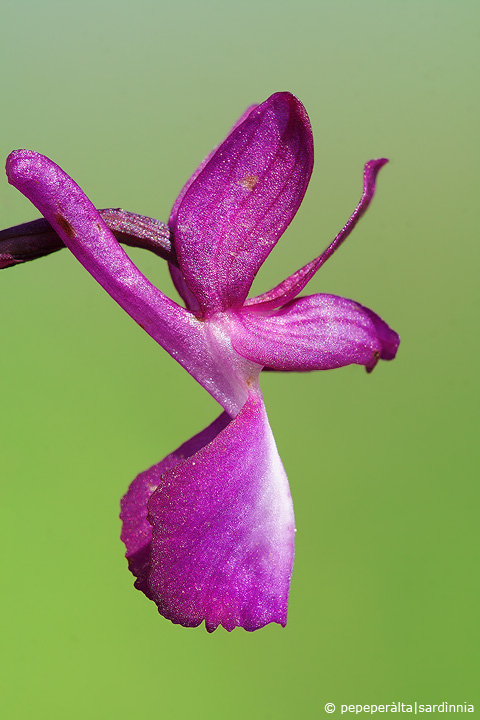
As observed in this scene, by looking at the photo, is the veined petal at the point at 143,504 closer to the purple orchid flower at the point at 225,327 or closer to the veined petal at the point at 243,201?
the purple orchid flower at the point at 225,327

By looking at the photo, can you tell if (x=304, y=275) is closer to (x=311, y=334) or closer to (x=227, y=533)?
(x=311, y=334)

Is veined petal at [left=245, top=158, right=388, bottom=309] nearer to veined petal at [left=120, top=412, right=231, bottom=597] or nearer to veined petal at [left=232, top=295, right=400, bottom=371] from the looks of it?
veined petal at [left=232, top=295, right=400, bottom=371]

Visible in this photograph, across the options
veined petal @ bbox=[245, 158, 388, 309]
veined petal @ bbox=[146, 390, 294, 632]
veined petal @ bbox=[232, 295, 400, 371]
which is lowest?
veined petal @ bbox=[146, 390, 294, 632]

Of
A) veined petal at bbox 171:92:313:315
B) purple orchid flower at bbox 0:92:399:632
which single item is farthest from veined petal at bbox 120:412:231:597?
veined petal at bbox 171:92:313:315

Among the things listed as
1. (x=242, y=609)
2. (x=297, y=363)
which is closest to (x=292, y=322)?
(x=297, y=363)

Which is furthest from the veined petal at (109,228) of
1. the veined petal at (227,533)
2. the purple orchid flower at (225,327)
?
the veined petal at (227,533)

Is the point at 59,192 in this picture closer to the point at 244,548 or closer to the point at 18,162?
the point at 18,162
